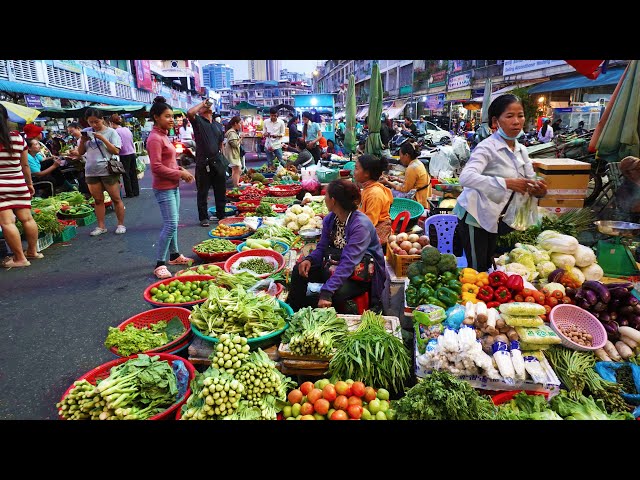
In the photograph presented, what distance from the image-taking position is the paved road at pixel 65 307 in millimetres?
3135

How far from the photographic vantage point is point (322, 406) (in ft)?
7.70

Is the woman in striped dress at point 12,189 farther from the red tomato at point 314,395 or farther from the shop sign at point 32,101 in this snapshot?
the shop sign at point 32,101

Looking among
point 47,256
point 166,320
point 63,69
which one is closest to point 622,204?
point 166,320

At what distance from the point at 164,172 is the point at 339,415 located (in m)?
3.79

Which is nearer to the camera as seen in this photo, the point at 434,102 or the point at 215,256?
the point at 215,256

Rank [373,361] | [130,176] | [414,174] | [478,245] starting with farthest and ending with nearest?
[130,176]
[414,174]
[478,245]
[373,361]

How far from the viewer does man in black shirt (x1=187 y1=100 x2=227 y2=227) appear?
7.08 meters

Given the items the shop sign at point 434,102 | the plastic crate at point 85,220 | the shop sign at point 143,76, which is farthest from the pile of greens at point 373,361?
the shop sign at point 143,76

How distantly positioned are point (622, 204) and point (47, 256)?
323 inches

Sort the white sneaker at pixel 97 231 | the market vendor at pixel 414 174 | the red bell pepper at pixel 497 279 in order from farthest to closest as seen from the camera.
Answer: the white sneaker at pixel 97 231
the market vendor at pixel 414 174
the red bell pepper at pixel 497 279

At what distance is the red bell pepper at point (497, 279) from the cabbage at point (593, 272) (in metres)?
1.30

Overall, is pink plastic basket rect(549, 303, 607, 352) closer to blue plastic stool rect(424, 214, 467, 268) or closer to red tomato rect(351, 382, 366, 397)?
red tomato rect(351, 382, 366, 397)

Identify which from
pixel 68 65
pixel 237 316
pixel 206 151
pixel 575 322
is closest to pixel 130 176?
pixel 206 151

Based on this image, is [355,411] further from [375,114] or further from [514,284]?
[375,114]
